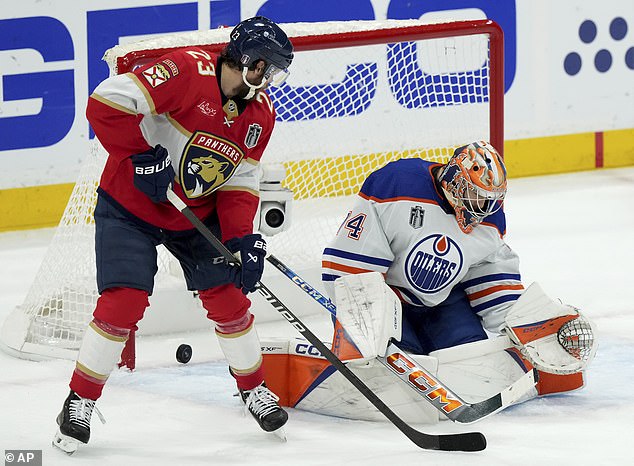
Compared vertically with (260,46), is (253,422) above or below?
below

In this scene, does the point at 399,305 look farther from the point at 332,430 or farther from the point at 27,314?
the point at 27,314

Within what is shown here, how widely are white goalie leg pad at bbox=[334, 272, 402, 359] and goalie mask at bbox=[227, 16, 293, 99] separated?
545 mm

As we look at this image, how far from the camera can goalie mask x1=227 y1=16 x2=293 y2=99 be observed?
3.00 m

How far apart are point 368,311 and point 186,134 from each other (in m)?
0.61

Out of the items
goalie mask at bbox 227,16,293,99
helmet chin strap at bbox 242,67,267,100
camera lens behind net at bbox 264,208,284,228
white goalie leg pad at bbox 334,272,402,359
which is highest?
goalie mask at bbox 227,16,293,99

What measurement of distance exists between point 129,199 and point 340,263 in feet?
1.94

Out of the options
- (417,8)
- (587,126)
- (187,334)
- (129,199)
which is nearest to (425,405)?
(129,199)

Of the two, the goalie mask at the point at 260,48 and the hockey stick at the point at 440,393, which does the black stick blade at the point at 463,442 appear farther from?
the goalie mask at the point at 260,48

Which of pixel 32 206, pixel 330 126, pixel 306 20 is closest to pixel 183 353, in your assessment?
pixel 330 126

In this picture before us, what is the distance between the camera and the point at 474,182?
10.7 ft

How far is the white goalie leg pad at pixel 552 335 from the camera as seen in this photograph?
10.8 feet

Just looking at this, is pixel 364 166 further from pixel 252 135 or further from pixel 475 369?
pixel 252 135

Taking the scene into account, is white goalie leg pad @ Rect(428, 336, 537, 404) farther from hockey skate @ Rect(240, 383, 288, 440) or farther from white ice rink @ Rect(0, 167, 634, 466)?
hockey skate @ Rect(240, 383, 288, 440)

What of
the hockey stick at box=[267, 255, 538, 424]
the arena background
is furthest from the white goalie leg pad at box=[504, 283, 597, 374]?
the arena background
